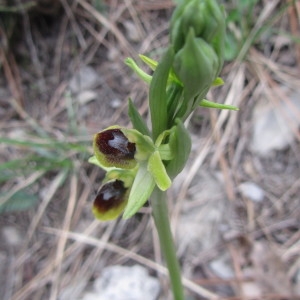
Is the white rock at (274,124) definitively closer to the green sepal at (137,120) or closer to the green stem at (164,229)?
the green stem at (164,229)

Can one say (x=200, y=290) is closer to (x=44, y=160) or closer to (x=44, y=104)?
(x=44, y=160)

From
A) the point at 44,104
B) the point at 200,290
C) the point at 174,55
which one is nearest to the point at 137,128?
the point at 174,55

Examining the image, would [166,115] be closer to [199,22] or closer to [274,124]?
[199,22]

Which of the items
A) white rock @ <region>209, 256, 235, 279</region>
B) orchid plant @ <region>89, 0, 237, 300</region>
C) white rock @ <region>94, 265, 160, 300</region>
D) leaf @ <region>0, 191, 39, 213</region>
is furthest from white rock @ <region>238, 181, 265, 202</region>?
leaf @ <region>0, 191, 39, 213</region>

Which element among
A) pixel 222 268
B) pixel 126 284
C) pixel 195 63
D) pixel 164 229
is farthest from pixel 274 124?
pixel 195 63

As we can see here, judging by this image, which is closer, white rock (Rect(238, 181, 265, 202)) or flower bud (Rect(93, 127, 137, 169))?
flower bud (Rect(93, 127, 137, 169))

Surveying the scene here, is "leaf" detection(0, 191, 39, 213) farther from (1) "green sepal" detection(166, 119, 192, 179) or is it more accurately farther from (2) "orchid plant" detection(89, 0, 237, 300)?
(1) "green sepal" detection(166, 119, 192, 179)
